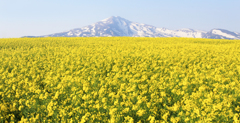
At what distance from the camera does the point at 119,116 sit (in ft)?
16.9

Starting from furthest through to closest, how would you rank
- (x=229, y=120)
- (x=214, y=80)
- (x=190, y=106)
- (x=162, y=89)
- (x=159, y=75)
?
1. (x=159, y=75)
2. (x=214, y=80)
3. (x=162, y=89)
4. (x=190, y=106)
5. (x=229, y=120)

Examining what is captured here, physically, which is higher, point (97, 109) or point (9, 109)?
point (97, 109)

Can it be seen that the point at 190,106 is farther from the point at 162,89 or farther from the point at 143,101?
the point at 162,89

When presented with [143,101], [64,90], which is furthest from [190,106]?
[64,90]

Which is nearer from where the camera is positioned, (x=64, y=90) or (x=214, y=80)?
(x=64, y=90)

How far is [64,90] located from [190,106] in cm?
534

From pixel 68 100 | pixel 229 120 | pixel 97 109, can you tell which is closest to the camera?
pixel 229 120

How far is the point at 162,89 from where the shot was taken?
7672 mm

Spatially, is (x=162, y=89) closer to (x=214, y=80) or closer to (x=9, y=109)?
(x=214, y=80)

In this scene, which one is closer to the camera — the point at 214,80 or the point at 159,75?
the point at 214,80

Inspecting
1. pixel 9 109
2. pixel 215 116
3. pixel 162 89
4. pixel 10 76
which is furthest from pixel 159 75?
pixel 10 76

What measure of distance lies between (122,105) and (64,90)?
3201 mm

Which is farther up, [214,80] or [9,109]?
[214,80]

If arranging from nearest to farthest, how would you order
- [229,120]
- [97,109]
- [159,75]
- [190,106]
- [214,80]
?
[229,120] → [190,106] → [97,109] → [214,80] → [159,75]
